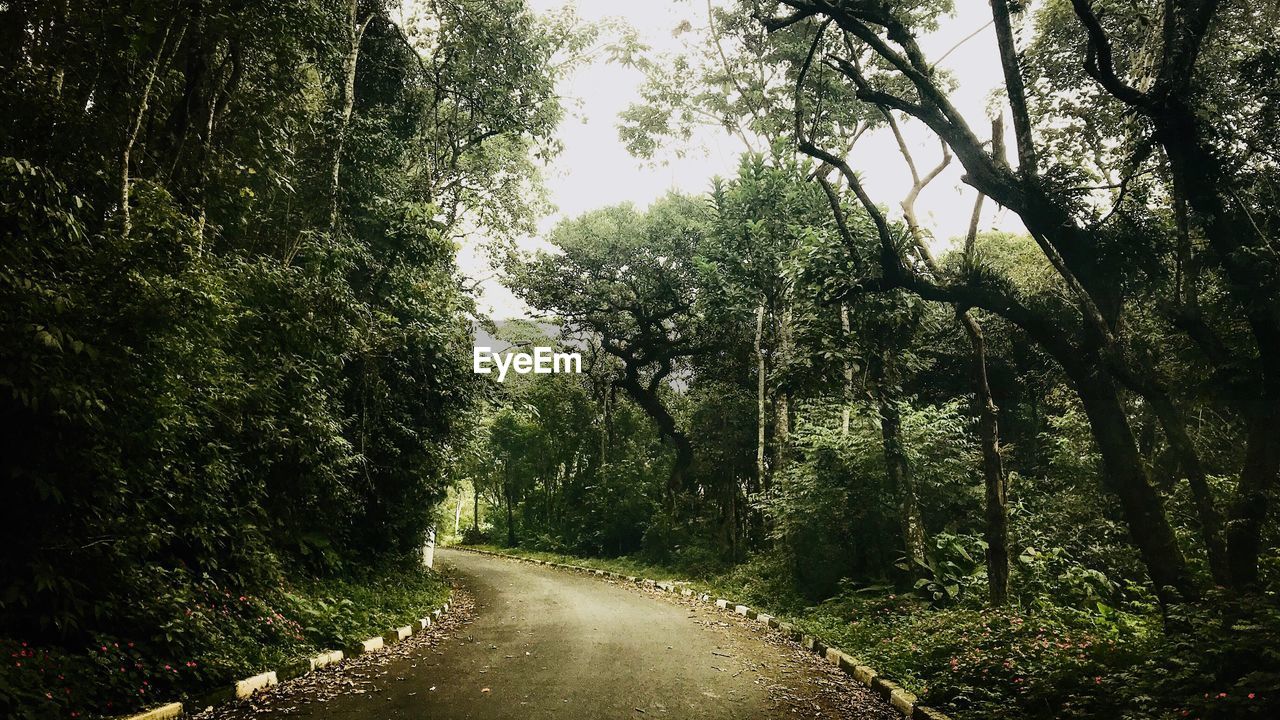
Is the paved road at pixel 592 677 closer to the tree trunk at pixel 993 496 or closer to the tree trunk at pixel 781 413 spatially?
the tree trunk at pixel 993 496

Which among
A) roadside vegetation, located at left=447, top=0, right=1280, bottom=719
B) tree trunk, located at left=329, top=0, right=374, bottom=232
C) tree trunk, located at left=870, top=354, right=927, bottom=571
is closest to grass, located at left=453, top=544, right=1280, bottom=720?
roadside vegetation, located at left=447, top=0, right=1280, bottom=719

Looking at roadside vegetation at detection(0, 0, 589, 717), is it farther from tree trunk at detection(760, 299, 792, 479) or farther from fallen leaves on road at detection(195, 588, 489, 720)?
tree trunk at detection(760, 299, 792, 479)

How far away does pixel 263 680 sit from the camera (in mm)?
5980

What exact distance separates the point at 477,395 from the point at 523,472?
17.1 meters

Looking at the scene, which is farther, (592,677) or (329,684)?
(592,677)

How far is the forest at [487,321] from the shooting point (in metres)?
4.97

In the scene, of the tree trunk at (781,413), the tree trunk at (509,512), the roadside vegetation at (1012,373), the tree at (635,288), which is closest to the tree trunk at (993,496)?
the roadside vegetation at (1012,373)

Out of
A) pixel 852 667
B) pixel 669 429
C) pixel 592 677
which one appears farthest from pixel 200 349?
pixel 669 429

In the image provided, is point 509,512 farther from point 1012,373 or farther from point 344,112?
point 344,112

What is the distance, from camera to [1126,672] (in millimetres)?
5012

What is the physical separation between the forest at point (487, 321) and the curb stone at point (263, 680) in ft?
0.64

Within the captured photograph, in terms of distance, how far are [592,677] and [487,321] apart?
12327mm

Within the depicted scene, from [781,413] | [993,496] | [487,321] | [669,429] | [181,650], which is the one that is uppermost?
[487,321]

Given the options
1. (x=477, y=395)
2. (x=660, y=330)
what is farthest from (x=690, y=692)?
(x=660, y=330)
